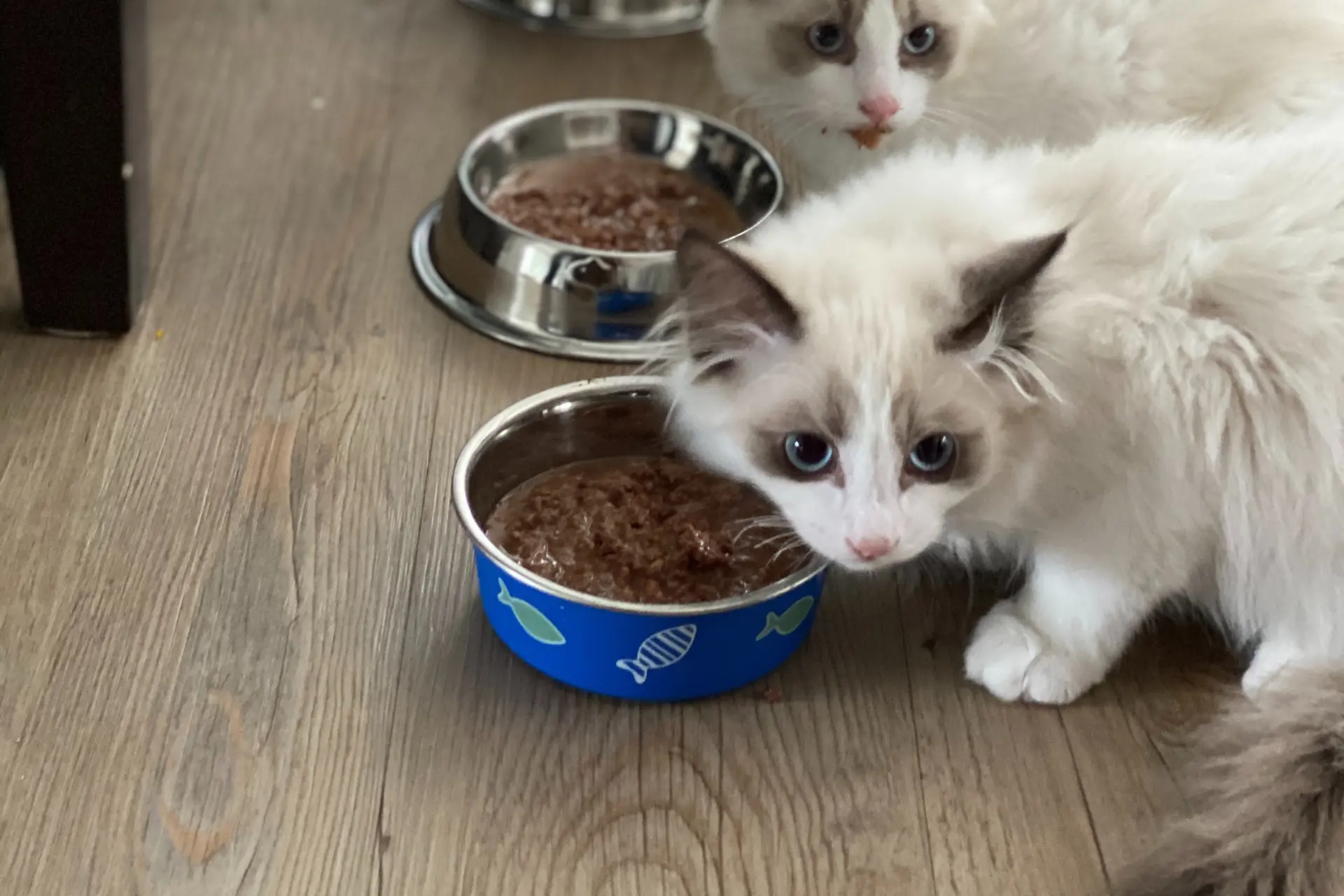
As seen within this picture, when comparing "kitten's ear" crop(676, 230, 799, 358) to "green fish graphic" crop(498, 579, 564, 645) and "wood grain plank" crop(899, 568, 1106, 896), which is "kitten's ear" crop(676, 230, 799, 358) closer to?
"green fish graphic" crop(498, 579, 564, 645)

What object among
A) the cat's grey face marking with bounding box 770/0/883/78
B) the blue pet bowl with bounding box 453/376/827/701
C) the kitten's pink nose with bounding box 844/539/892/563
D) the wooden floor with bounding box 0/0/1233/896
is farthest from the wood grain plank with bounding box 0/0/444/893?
the cat's grey face marking with bounding box 770/0/883/78

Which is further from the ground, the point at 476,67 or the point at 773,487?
the point at 773,487

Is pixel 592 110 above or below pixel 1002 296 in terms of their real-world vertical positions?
below

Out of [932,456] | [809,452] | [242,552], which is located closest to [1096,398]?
[932,456]

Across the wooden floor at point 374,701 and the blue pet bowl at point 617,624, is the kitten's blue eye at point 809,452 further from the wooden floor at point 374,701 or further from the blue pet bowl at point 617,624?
the wooden floor at point 374,701

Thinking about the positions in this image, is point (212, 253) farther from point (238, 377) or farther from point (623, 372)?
point (623, 372)

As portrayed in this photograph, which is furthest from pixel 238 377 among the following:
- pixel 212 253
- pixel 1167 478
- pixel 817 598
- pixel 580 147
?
pixel 1167 478

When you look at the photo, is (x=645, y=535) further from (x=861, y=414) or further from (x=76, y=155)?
(x=76, y=155)
